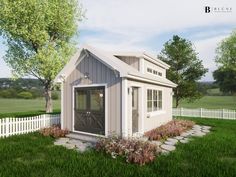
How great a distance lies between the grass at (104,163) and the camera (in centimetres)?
723

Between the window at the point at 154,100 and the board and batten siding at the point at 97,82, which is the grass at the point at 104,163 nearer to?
the board and batten siding at the point at 97,82

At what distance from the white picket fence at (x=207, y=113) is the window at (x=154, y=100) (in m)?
11.1

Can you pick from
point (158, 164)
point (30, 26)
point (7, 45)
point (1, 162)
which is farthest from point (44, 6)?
point (158, 164)

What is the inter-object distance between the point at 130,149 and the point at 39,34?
16.6 metres

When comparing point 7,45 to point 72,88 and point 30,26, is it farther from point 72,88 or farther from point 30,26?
point 72,88

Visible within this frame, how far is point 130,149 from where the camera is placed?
29.2 ft

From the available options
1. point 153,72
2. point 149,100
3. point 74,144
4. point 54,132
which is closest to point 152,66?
point 153,72

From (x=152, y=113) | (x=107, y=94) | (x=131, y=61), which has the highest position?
(x=131, y=61)

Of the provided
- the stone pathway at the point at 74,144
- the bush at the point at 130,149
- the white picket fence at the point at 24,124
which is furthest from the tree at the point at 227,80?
the bush at the point at 130,149

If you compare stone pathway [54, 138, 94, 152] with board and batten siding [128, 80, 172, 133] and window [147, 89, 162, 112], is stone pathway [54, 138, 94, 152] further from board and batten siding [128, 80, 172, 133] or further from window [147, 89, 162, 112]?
window [147, 89, 162, 112]

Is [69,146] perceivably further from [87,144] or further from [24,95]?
[24,95]

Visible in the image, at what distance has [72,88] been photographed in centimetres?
1337

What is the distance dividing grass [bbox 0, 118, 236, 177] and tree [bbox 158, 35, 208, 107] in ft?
62.8

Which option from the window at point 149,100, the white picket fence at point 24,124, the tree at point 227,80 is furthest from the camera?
the tree at point 227,80
